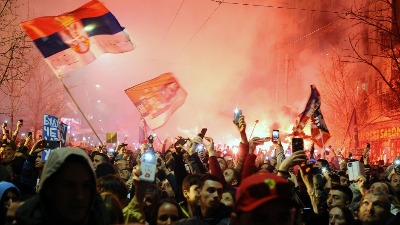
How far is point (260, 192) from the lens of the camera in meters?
2.44

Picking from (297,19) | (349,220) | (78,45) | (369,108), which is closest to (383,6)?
(369,108)

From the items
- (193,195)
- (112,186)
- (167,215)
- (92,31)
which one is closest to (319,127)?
(92,31)

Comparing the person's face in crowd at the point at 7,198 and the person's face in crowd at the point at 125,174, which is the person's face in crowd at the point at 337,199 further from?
the person's face in crowd at the point at 125,174

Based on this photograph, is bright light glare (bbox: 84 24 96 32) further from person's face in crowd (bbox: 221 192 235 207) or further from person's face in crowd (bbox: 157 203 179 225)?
person's face in crowd (bbox: 157 203 179 225)

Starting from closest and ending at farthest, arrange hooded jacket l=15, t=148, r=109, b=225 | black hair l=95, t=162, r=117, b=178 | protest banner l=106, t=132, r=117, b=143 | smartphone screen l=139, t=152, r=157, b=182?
hooded jacket l=15, t=148, r=109, b=225 < smartphone screen l=139, t=152, r=157, b=182 < black hair l=95, t=162, r=117, b=178 < protest banner l=106, t=132, r=117, b=143

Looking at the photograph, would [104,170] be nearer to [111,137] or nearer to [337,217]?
[337,217]

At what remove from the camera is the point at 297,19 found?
51.2 m

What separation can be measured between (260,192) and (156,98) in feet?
33.3

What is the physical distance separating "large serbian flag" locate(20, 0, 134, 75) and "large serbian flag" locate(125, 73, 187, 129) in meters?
2.25

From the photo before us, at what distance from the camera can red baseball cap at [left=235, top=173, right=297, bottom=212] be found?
243 cm

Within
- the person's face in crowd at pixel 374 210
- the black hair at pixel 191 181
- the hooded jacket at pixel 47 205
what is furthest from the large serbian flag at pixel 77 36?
the hooded jacket at pixel 47 205

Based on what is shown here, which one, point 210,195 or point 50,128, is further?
point 50,128

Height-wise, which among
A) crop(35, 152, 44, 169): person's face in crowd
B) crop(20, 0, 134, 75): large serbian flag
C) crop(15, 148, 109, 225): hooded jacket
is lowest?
crop(15, 148, 109, 225): hooded jacket

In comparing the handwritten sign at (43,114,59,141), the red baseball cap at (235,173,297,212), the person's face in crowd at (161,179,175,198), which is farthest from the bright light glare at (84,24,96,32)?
the red baseball cap at (235,173,297,212)
